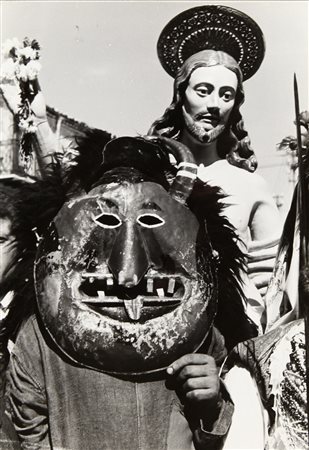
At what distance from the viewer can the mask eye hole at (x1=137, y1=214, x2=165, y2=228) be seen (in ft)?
9.32

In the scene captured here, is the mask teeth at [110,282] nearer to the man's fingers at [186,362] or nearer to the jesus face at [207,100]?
the man's fingers at [186,362]

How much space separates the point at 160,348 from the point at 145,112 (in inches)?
34.2

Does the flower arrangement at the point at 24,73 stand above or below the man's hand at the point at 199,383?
above

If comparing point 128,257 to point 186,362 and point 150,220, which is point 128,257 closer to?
point 150,220

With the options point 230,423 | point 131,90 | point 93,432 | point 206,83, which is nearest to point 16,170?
point 131,90

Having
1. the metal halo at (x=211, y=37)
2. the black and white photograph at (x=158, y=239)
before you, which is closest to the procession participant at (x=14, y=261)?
the black and white photograph at (x=158, y=239)

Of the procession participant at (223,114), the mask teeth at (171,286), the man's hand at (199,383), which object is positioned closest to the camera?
the man's hand at (199,383)

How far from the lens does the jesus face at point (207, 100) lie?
299 cm

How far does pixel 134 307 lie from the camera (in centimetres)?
277

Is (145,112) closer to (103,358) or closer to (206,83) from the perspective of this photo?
(206,83)

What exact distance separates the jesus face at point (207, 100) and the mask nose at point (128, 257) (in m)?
0.46

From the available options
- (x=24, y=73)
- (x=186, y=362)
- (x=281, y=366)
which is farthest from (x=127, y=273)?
(x=24, y=73)

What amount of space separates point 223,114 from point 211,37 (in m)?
0.29

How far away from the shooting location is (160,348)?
9.04 feet
